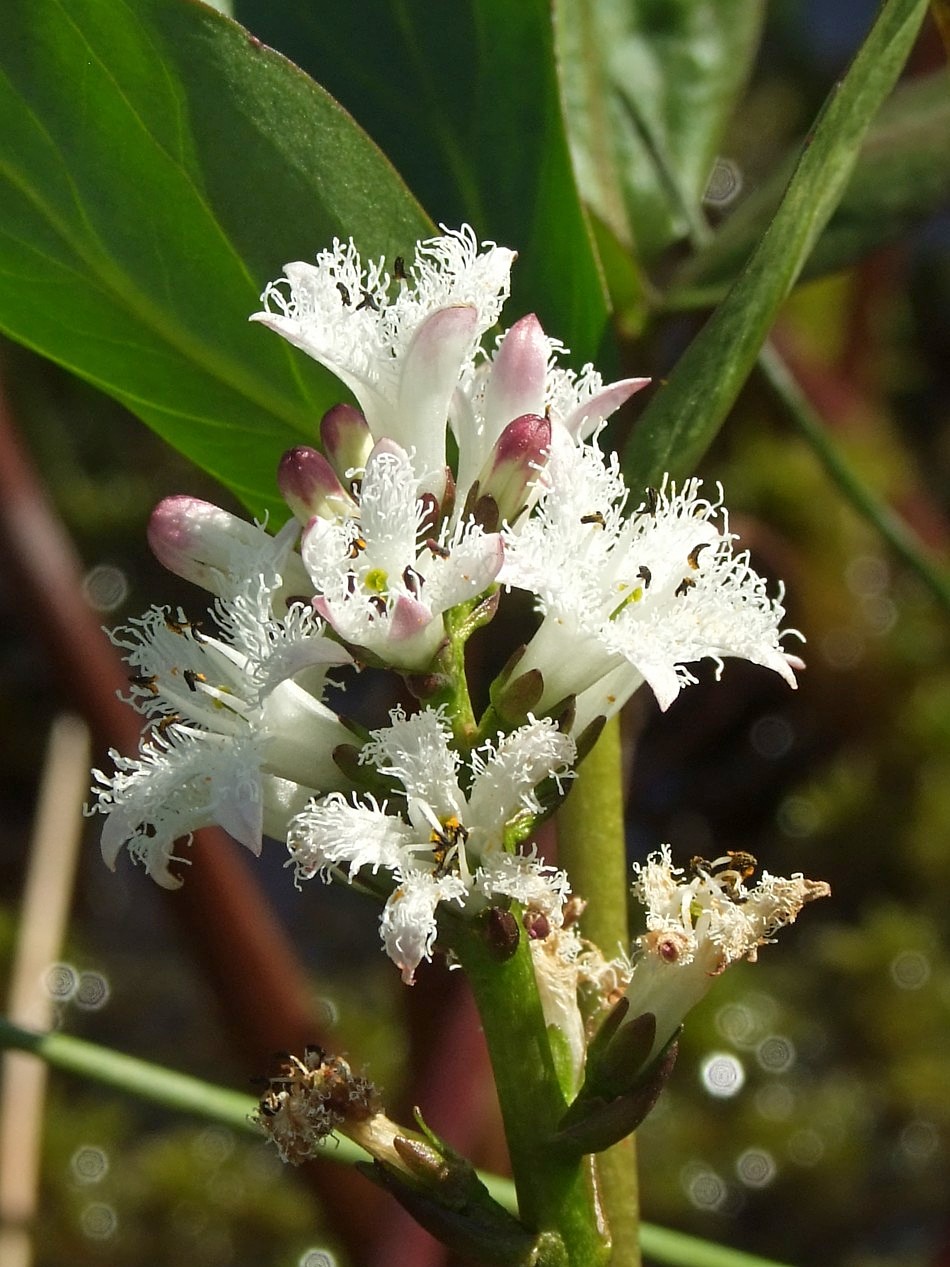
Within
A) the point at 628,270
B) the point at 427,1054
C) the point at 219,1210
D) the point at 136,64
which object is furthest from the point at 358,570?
the point at 219,1210

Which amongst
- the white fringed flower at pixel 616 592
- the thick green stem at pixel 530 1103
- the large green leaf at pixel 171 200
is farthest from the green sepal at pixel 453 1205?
the large green leaf at pixel 171 200

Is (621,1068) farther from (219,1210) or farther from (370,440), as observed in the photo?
(219,1210)

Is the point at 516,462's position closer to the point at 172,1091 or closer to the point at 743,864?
the point at 743,864

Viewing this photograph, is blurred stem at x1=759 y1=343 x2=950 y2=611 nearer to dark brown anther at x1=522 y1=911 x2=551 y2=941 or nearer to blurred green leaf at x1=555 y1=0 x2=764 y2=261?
blurred green leaf at x1=555 y1=0 x2=764 y2=261

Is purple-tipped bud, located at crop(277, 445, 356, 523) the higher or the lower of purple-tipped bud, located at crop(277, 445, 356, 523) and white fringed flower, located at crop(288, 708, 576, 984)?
the higher

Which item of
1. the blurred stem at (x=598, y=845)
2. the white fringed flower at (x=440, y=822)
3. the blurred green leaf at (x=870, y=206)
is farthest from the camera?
the blurred green leaf at (x=870, y=206)

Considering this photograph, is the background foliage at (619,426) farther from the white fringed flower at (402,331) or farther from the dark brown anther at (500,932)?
the dark brown anther at (500,932)

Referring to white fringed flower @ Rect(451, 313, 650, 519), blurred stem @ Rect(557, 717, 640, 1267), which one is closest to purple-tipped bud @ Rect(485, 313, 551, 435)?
white fringed flower @ Rect(451, 313, 650, 519)
